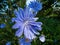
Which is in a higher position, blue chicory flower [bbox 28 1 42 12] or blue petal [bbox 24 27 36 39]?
blue chicory flower [bbox 28 1 42 12]

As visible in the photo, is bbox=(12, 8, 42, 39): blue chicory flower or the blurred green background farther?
the blurred green background

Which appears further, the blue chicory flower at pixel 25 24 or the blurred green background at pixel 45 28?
the blurred green background at pixel 45 28

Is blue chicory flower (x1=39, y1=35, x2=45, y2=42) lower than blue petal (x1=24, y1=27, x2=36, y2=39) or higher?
lower

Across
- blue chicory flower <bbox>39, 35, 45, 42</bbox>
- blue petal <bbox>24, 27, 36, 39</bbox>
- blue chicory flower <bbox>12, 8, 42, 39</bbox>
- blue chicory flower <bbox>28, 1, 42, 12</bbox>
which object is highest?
blue chicory flower <bbox>28, 1, 42, 12</bbox>

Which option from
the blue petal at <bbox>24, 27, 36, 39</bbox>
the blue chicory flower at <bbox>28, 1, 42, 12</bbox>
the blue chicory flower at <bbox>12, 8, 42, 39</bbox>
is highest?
the blue chicory flower at <bbox>28, 1, 42, 12</bbox>

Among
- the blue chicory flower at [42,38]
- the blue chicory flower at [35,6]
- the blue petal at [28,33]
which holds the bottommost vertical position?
the blue chicory flower at [42,38]

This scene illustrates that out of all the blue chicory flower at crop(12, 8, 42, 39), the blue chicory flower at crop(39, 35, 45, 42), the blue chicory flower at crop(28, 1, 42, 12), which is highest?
the blue chicory flower at crop(28, 1, 42, 12)

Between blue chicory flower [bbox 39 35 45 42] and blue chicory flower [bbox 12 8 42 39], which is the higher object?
blue chicory flower [bbox 12 8 42 39]

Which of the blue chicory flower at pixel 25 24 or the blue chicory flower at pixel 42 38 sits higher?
the blue chicory flower at pixel 25 24

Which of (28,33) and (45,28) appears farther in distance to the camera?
(45,28)

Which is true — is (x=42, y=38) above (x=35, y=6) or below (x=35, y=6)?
below
